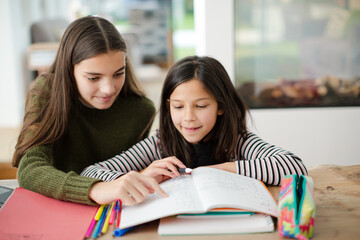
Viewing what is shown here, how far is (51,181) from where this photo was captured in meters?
0.99

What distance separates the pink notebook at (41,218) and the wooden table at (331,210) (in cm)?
9

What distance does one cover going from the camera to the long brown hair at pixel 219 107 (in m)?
1.26

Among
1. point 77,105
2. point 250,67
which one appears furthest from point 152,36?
point 77,105

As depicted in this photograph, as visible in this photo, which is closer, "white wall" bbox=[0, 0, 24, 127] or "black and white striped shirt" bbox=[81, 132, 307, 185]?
"black and white striped shirt" bbox=[81, 132, 307, 185]

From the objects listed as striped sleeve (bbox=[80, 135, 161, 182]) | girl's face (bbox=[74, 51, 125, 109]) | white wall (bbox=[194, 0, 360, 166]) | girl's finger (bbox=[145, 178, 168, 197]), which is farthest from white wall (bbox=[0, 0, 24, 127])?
girl's finger (bbox=[145, 178, 168, 197])

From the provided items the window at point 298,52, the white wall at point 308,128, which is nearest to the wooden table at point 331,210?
the white wall at point 308,128

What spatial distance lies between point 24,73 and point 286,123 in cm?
289

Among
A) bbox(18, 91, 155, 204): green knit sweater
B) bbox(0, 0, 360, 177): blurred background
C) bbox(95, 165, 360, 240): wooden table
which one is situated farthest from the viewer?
bbox(0, 0, 360, 177): blurred background

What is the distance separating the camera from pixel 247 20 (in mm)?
2701

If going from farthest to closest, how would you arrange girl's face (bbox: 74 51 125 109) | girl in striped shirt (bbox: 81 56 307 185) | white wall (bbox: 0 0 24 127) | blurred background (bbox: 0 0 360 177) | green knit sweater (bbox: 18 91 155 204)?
1. white wall (bbox: 0 0 24 127)
2. blurred background (bbox: 0 0 360 177)
3. green knit sweater (bbox: 18 91 155 204)
4. girl's face (bbox: 74 51 125 109)
5. girl in striped shirt (bbox: 81 56 307 185)

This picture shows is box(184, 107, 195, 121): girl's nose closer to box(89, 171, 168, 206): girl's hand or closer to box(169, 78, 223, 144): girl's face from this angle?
box(169, 78, 223, 144): girl's face

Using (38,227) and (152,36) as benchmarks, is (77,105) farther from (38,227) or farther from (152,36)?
(152,36)

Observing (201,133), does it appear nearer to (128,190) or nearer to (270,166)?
(270,166)

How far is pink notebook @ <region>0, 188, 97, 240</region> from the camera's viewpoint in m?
0.81
